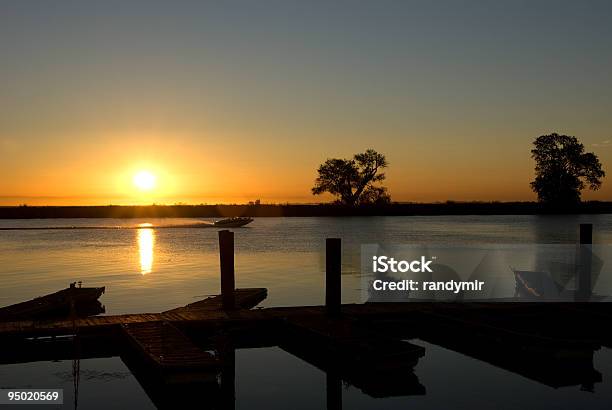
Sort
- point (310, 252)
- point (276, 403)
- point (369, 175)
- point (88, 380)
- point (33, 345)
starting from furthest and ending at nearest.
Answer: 1. point (369, 175)
2. point (310, 252)
3. point (33, 345)
4. point (88, 380)
5. point (276, 403)

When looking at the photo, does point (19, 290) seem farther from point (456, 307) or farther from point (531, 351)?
point (531, 351)

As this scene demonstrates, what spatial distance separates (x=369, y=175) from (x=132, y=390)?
142540 millimetres

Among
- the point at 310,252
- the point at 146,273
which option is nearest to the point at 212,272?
the point at 146,273

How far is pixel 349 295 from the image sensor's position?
34.9 metres

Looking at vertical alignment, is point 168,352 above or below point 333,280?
below

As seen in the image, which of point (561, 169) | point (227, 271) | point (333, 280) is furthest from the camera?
point (561, 169)

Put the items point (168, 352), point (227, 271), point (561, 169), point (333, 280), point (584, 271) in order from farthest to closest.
Result: 1. point (561, 169)
2. point (584, 271)
3. point (227, 271)
4. point (333, 280)
5. point (168, 352)

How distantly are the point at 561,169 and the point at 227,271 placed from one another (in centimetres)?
12687

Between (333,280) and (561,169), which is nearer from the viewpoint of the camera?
(333,280)

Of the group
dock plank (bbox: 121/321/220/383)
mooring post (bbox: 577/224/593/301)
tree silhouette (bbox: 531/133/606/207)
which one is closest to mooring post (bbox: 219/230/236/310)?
dock plank (bbox: 121/321/220/383)

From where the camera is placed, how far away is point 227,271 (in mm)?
23906

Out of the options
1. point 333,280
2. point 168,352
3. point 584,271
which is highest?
point 333,280

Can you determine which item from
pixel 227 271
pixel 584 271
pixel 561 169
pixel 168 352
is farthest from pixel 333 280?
pixel 561 169

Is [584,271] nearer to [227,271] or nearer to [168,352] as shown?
[227,271]
